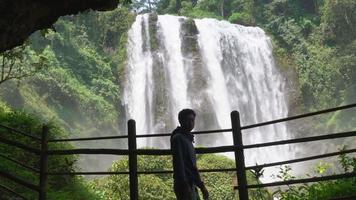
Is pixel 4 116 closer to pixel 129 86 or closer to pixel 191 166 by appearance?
pixel 191 166

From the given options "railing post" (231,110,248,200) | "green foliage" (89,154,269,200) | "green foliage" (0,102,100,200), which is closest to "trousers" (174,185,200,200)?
"railing post" (231,110,248,200)

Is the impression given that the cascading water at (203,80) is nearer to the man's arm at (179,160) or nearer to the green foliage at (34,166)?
the green foliage at (34,166)

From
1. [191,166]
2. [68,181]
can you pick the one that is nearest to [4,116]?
[68,181]

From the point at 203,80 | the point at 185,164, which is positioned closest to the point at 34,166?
the point at 185,164

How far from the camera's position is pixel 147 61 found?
83.1 ft

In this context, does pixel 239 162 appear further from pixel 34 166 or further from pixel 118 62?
pixel 118 62

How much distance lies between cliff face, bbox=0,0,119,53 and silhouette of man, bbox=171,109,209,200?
6.37ft

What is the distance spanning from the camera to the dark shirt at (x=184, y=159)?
3.35m

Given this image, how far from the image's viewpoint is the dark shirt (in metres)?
3.35

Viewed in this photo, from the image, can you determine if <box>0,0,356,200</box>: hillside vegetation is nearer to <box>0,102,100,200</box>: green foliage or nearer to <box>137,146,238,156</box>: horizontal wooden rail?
<box>0,102,100,200</box>: green foliage

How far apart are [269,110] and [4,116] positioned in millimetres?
20170

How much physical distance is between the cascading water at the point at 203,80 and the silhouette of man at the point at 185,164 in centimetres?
1921

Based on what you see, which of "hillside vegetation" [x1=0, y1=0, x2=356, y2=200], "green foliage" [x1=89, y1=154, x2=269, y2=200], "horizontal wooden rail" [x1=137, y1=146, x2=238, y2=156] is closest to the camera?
"horizontal wooden rail" [x1=137, y1=146, x2=238, y2=156]

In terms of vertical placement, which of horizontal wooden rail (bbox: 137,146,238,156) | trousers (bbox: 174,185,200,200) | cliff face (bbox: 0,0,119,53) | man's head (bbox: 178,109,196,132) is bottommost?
trousers (bbox: 174,185,200,200)
